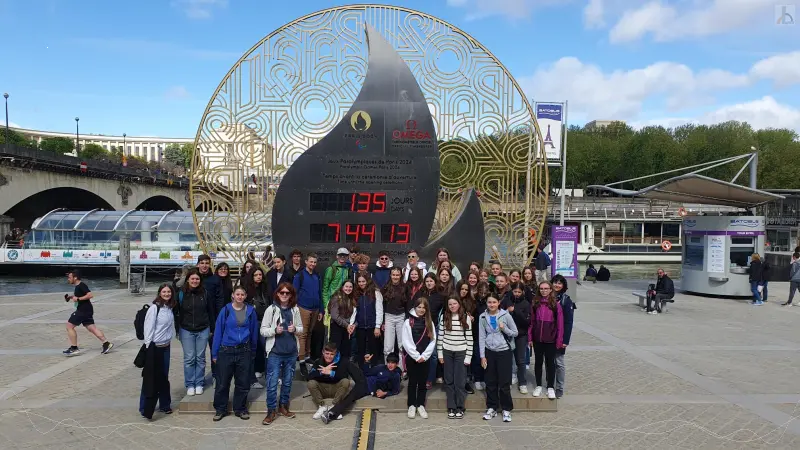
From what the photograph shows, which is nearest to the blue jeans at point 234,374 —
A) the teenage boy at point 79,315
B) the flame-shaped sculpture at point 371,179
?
the flame-shaped sculpture at point 371,179

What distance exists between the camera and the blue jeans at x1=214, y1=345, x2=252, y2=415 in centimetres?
686

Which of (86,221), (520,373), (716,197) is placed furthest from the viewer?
(86,221)

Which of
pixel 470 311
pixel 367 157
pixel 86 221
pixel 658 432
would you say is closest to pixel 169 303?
pixel 470 311

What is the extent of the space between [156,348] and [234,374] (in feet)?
3.40

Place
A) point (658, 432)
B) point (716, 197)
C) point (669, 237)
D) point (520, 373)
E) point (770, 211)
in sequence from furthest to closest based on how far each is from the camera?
point (669, 237), point (770, 211), point (716, 197), point (520, 373), point (658, 432)

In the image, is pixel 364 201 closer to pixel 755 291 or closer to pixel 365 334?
pixel 365 334

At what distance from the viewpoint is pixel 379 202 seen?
34.5 feet

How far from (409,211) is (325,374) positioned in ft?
13.4

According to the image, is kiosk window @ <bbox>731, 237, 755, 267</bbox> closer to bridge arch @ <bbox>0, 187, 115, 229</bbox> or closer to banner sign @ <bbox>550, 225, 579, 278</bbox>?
banner sign @ <bbox>550, 225, 579, 278</bbox>

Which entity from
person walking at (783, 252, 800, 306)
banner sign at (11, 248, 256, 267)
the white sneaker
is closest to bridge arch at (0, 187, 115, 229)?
banner sign at (11, 248, 256, 267)

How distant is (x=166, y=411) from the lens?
24.0ft

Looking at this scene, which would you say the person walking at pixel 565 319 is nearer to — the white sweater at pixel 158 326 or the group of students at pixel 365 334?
the group of students at pixel 365 334

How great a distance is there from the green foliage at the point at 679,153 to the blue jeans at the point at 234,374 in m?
48.9

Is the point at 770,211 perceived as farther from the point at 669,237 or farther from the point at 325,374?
the point at 325,374
